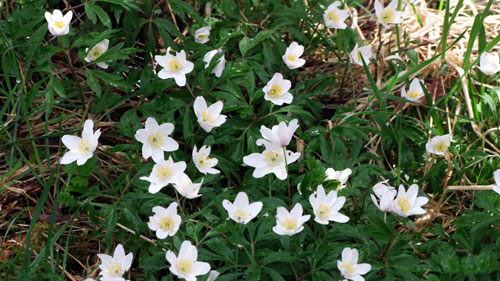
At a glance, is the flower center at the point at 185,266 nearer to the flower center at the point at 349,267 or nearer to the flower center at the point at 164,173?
the flower center at the point at 164,173

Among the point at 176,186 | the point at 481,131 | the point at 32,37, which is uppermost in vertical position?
the point at 32,37

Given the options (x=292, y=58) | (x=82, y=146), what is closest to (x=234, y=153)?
(x=292, y=58)

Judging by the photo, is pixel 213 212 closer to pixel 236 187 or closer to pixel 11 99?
pixel 236 187

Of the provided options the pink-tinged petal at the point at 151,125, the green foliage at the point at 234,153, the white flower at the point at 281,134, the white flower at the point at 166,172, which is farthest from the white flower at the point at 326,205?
the pink-tinged petal at the point at 151,125

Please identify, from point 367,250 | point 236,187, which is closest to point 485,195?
point 367,250

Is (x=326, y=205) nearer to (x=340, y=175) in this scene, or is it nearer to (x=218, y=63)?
(x=340, y=175)

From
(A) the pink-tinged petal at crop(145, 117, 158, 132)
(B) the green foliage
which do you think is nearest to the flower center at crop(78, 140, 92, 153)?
(B) the green foliage

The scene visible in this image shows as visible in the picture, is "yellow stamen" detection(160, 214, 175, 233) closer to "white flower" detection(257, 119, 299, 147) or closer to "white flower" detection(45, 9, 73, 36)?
"white flower" detection(257, 119, 299, 147)
